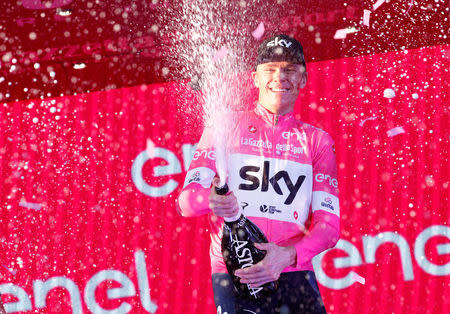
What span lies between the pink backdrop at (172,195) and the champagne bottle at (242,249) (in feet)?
4.21

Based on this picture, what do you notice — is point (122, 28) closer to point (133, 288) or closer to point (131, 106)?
point (131, 106)

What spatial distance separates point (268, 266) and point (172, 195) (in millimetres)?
1593

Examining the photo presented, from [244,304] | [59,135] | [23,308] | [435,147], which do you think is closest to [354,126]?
[435,147]

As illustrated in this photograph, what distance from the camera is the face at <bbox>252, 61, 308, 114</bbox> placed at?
2.46 m

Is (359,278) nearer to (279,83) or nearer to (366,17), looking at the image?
(279,83)

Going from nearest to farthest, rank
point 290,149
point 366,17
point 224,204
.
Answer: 1. point 224,204
2. point 290,149
3. point 366,17

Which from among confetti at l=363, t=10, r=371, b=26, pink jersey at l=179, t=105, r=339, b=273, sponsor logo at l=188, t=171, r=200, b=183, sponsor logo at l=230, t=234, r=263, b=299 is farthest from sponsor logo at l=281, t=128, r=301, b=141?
confetti at l=363, t=10, r=371, b=26

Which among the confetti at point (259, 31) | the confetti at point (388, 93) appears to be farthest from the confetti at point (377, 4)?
the confetti at point (259, 31)

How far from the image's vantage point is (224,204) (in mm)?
1994

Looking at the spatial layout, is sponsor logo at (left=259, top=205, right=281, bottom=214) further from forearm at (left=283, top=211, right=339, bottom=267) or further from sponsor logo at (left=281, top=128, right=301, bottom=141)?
sponsor logo at (left=281, top=128, right=301, bottom=141)

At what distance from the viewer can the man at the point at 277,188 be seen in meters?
2.23

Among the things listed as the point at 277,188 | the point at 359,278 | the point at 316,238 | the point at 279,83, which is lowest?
the point at 359,278

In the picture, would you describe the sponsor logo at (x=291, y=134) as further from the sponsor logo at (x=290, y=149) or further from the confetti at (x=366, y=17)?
the confetti at (x=366, y=17)

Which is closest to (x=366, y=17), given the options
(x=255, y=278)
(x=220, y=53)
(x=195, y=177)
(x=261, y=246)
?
(x=220, y=53)
